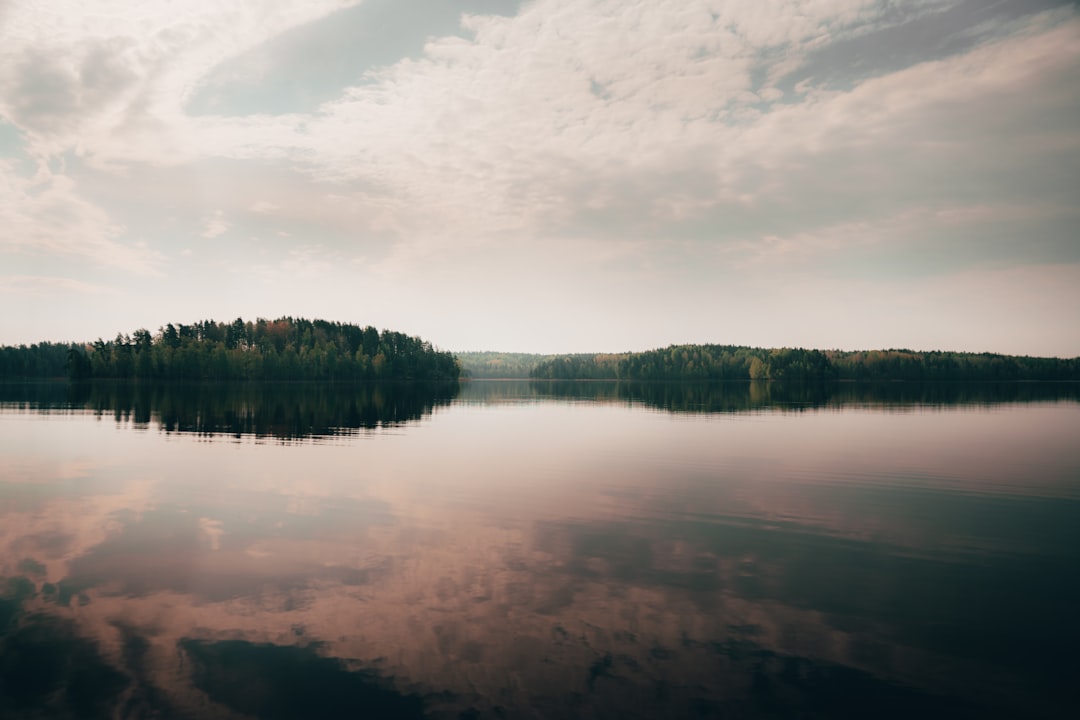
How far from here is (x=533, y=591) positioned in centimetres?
1536

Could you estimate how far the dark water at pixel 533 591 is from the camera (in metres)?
10.8

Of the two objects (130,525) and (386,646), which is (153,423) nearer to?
(130,525)

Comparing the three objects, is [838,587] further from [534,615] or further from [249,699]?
[249,699]

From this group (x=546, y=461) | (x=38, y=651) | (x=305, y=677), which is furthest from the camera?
(x=546, y=461)

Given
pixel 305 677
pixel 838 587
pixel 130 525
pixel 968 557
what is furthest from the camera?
pixel 130 525

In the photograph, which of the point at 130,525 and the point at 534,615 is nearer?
the point at 534,615

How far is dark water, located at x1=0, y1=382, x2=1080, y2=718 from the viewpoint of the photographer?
35.3 ft

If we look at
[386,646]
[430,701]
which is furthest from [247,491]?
[430,701]

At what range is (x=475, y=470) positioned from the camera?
112 ft

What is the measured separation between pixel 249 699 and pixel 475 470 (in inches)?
937

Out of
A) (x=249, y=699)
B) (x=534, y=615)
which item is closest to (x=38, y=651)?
(x=249, y=699)

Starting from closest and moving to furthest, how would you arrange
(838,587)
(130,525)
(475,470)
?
(838,587), (130,525), (475,470)

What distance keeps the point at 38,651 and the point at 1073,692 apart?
805 inches

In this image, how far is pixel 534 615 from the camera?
45.5ft
